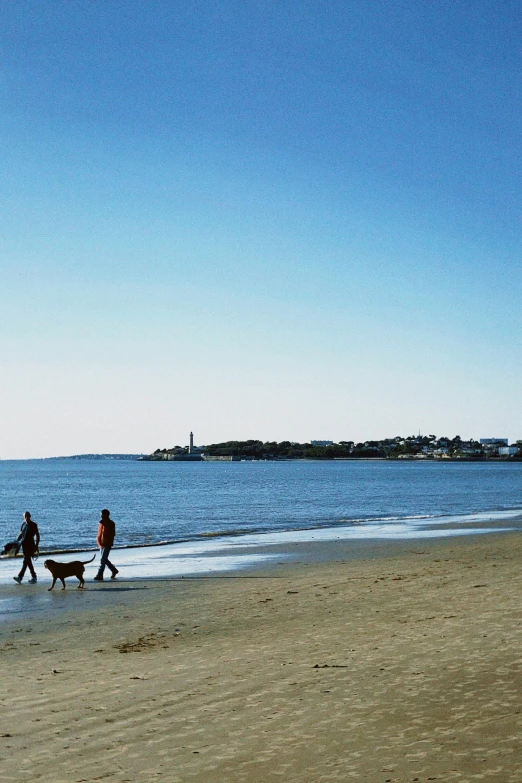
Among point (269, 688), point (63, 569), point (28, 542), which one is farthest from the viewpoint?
point (28, 542)

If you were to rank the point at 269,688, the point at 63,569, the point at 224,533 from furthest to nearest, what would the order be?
the point at 224,533, the point at 63,569, the point at 269,688

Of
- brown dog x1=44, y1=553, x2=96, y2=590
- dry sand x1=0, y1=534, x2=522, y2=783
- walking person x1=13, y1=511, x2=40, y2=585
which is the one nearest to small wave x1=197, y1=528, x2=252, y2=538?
walking person x1=13, y1=511, x2=40, y2=585

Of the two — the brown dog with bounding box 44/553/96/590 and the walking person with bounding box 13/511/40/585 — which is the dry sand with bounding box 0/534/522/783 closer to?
the brown dog with bounding box 44/553/96/590

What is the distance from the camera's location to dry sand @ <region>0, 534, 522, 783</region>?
22.8ft

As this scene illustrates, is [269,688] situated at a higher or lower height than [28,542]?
lower

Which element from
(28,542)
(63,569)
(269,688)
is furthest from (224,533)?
(269,688)

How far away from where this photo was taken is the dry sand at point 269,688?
6961 mm

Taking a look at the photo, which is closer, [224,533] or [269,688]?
[269,688]

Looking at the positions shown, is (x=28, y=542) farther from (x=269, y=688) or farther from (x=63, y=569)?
(x=269, y=688)

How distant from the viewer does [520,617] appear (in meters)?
13.2

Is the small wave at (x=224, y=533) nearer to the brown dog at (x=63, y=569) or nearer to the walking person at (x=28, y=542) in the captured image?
the walking person at (x=28, y=542)

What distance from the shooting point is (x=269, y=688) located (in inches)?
369

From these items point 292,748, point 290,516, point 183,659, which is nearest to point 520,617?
point 183,659

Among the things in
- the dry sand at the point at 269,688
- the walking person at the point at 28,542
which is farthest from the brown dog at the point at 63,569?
the dry sand at the point at 269,688
